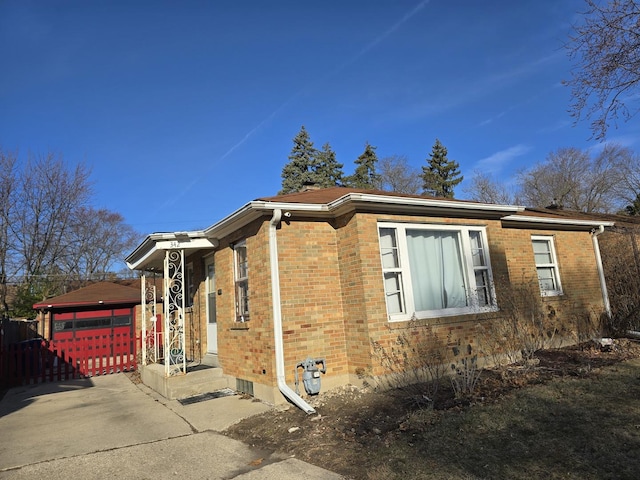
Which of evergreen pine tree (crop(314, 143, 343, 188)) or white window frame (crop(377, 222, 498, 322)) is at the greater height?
evergreen pine tree (crop(314, 143, 343, 188))

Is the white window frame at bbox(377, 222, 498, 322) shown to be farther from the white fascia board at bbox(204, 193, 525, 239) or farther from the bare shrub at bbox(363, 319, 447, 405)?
the white fascia board at bbox(204, 193, 525, 239)

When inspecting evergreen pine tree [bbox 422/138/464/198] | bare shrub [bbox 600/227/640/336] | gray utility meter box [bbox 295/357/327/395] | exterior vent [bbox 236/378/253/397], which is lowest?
exterior vent [bbox 236/378/253/397]

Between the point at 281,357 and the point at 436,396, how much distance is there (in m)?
2.36

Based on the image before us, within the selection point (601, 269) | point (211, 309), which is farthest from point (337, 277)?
point (601, 269)

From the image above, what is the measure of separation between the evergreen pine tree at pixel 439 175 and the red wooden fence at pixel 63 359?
29.6 m

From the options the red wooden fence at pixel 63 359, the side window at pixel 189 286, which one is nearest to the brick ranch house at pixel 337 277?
the side window at pixel 189 286

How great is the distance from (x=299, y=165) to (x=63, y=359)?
27.0m

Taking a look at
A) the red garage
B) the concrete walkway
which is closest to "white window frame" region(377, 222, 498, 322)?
the concrete walkway

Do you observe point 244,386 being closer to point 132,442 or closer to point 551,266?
point 132,442

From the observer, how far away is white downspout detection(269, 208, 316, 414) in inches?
245

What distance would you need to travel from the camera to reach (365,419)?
5.27 metres

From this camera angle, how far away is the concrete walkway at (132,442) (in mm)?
4203

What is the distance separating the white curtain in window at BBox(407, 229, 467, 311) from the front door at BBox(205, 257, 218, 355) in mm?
4469

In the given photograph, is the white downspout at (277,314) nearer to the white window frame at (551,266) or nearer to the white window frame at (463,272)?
the white window frame at (463,272)
